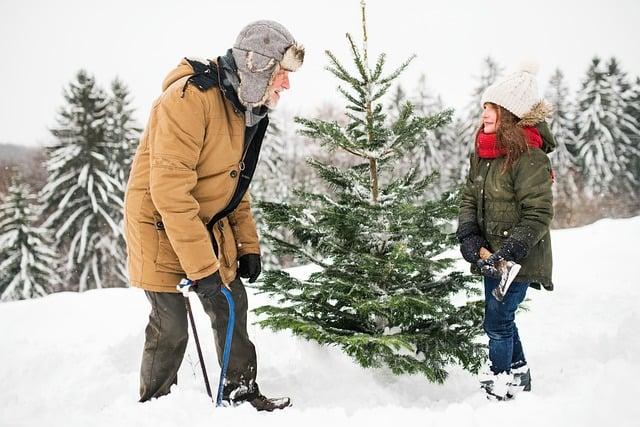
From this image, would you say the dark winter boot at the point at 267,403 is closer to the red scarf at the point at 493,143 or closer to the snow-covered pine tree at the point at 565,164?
the red scarf at the point at 493,143

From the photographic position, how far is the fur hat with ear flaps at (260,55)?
296 centimetres

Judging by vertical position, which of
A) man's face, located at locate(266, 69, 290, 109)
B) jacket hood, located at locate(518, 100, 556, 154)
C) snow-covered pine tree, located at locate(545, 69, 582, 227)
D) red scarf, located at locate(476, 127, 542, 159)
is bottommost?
snow-covered pine tree, located at locate(545, 69, 582, 227)

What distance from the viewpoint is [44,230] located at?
77.5ft

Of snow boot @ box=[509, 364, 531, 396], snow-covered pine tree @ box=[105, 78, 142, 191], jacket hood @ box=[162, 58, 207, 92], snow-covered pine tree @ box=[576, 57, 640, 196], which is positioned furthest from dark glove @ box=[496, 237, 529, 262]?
snow-covered pine tree @ box=[576, 57, 640, 196]

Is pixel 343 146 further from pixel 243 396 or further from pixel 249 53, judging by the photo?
pixel 243 396

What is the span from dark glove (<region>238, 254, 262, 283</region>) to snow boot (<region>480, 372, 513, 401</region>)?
1960 millimetres

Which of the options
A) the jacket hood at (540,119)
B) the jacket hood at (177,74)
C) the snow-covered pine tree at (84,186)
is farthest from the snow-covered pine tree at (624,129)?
the jacket hood at (177,74)

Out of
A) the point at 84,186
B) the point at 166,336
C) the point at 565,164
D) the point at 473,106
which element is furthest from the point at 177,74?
→ the point at 565,164

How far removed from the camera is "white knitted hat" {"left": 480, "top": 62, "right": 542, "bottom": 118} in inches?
132

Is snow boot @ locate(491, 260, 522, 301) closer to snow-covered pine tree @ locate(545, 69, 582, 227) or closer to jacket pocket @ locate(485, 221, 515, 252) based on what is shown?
jacket pocket @ locate(485, 221, 515, 252)

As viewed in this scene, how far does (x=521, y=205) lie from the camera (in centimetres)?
329

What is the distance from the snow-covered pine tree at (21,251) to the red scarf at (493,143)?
2503cm

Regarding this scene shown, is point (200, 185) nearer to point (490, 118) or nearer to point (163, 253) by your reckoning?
point (163, 253)

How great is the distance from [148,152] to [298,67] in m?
1.14
